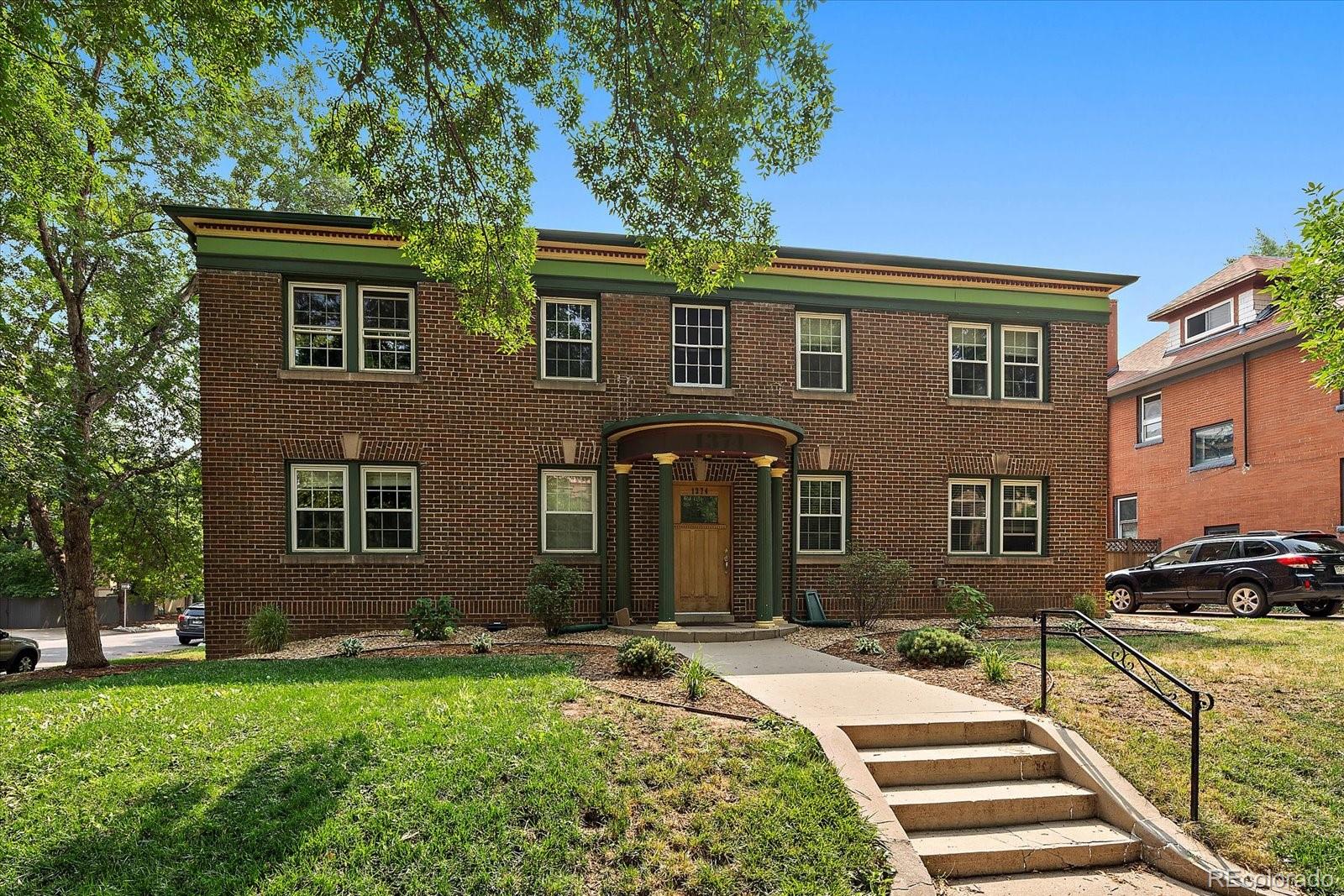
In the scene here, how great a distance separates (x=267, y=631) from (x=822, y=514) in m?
9.70

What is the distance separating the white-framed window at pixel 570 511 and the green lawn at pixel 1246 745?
24.5 feet

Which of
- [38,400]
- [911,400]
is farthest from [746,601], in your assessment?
[38,400]

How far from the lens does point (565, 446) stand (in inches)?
532

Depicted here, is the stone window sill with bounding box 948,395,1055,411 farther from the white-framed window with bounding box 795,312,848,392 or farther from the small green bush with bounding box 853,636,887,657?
the small green bush with bounding box 853,636,887,657

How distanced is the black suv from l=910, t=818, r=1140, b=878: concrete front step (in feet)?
41.6

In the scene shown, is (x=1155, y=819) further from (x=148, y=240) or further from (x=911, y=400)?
(x=148, y=240)

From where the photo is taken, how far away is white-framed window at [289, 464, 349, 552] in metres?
12.9

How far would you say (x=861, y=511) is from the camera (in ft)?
47.2

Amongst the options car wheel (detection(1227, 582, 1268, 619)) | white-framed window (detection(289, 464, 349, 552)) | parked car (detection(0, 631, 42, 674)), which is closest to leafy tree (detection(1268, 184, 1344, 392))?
car wheel (detection(1227, 582, 1268, 619))

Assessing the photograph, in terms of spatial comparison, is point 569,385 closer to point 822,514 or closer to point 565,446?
point 565,446

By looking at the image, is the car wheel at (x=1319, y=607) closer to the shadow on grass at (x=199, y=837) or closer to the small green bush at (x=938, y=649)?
the small green bush at (x=938, y=649)

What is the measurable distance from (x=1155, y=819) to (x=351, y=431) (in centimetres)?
1216

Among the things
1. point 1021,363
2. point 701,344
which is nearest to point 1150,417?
point 1021,363

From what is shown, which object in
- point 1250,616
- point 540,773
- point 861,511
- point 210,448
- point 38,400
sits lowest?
point 1250,616
